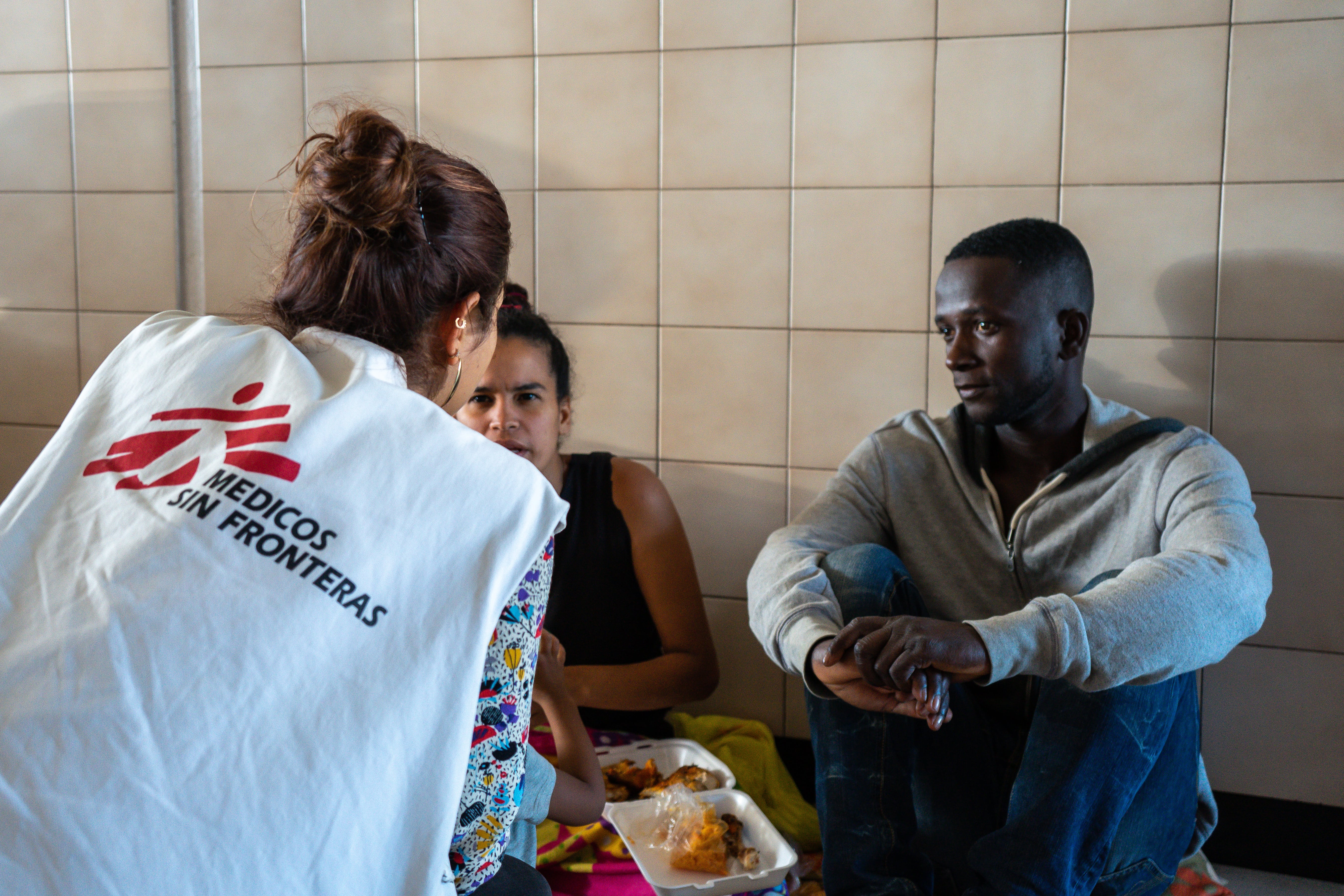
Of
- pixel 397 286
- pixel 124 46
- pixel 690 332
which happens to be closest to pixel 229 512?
pixel 397 286

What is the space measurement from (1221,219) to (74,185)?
7.64 ft

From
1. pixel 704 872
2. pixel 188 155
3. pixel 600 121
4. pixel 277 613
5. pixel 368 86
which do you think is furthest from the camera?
pixel 188 155

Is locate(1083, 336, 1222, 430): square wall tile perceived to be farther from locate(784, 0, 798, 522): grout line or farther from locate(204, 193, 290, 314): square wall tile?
locate(204, 193, 290, 314): square wall tile

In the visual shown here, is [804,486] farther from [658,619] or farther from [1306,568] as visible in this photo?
[1306,568]

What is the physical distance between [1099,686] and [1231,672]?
772mm

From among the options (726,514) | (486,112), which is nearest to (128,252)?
(486,112)

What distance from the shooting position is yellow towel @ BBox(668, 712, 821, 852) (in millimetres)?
1722

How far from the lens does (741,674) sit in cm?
201

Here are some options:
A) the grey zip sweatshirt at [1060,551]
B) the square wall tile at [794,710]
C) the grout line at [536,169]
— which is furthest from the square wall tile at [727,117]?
the square wall tile at [794,710]

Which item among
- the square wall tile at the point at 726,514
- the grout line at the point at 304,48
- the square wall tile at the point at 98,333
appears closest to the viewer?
the square wall tile at the point at 726,514

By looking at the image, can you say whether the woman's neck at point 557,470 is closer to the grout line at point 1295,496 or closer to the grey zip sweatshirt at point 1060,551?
the grey zip sweatshirt at point 1060,551

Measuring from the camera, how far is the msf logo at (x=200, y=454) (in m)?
0.76

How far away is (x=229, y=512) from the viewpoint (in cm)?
74

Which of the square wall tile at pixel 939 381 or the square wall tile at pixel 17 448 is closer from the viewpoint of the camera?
the square wall tile at pixel 939 381
